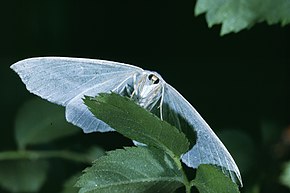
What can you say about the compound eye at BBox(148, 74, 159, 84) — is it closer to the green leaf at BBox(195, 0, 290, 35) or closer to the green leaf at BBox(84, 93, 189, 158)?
the green leaf at BBox(84, 93, 189, 158)

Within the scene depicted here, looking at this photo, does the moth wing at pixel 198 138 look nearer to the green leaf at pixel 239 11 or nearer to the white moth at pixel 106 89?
the white moth at pixel 106 89

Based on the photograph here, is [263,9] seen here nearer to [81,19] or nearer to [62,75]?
[62,75]

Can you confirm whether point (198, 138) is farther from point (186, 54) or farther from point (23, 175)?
point (186, 54)

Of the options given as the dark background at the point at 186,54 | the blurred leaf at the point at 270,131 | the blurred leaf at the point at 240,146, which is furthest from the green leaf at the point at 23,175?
the blurred leaf at the point at 270,131

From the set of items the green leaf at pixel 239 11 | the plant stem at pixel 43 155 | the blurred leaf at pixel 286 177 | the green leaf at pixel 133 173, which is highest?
the green leaf at pixel 239 11

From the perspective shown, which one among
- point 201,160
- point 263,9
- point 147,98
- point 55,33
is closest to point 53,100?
point 147,98

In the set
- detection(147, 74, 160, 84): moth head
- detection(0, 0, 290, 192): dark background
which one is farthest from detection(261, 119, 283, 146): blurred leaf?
detection(147, 74, 160, 84): moth head
